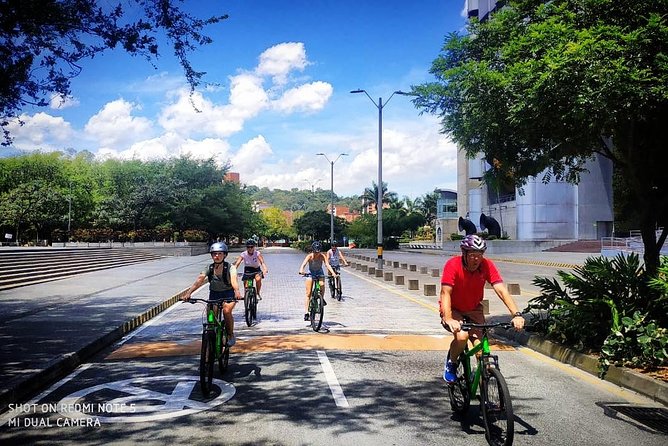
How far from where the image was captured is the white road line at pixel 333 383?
5703 mm

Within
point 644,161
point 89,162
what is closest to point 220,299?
point 644,161

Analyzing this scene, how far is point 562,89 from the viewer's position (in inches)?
303

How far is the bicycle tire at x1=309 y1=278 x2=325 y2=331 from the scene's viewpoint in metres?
10.4

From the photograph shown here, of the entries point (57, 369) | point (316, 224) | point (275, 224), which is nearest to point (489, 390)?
point (57, 369)

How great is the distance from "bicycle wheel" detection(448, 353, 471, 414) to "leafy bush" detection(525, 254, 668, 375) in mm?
2523

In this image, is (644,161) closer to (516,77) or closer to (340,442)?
(516,77)

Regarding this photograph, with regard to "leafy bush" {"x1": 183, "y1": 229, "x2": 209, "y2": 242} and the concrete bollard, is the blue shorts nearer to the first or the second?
the concrete bollard

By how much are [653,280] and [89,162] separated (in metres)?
95.8

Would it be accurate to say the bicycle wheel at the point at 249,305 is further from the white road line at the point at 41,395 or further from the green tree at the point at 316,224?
the green tree at the point at 316,224

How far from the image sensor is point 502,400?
4305 millimetres

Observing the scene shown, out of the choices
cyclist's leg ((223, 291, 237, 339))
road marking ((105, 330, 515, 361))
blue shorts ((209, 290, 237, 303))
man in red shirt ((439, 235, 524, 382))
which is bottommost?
road marking ((105, 330, 515, 361))

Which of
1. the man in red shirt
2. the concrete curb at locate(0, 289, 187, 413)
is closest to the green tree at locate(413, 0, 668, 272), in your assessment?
the man in red shirt

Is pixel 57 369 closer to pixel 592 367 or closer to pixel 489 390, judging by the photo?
pixel 489 390

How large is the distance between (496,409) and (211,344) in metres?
3.21
